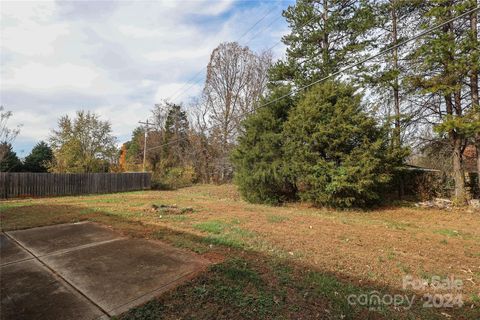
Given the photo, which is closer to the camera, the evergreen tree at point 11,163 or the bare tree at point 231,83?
the evergreen tree at point 11,163

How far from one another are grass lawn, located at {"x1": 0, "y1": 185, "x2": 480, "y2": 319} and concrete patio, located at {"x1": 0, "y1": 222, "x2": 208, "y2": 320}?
1.00 feet

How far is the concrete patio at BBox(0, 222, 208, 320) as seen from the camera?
2381 mm

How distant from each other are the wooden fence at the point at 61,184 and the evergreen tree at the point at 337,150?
500 inches

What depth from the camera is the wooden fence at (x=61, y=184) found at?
12805 millimetres

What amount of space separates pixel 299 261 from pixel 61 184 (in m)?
15.5

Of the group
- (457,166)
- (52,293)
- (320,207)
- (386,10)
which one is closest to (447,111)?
(457,166)

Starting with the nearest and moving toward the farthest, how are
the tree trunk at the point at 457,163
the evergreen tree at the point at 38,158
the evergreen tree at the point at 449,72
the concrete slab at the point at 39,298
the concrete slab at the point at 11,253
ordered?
the concrete slab at the point at 39,298 → the concrete slab at the point at 11,253 → the evergreen tree at the point at 449,72 → the tree trunk at the point at 457,163 → the evergreen tree at the point at 38,158

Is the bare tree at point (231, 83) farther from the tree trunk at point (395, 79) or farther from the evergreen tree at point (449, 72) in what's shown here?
the evergreen tree at point (449, 72)

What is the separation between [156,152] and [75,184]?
12549 mm

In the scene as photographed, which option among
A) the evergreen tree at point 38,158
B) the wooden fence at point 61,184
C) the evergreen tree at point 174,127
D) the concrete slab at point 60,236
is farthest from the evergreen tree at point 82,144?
the concrete slab at point 60,236

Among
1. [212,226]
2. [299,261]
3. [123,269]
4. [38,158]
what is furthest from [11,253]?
[38,158]

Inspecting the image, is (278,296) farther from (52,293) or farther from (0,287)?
(0,287)

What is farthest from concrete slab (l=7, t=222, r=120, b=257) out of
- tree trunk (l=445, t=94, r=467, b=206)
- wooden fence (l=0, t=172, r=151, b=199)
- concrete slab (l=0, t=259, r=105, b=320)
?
tree trunk (l=445, t=94, r=467, b=206)

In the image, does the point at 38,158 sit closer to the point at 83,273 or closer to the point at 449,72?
the point at 83,273
